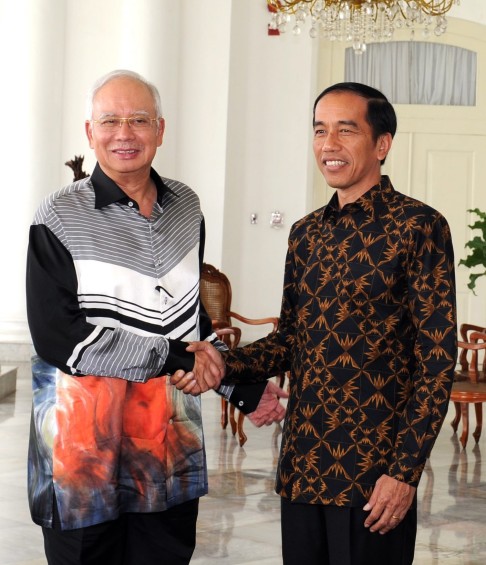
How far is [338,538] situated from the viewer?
2641 mm

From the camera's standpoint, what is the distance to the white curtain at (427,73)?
12.6m

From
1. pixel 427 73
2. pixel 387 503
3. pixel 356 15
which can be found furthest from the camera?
pixel 427 73

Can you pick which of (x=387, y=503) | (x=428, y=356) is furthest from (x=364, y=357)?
(x=387, y=503)

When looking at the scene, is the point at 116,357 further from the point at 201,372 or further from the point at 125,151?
the point at 125,151

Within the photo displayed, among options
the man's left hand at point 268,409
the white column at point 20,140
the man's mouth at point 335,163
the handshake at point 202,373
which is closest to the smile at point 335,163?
the man's mouth at point 335,163

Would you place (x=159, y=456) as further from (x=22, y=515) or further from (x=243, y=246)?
(x=243, y=246)

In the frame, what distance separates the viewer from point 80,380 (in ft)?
9.06

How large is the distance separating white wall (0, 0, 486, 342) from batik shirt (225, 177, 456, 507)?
8565mm

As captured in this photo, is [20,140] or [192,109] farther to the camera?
[192,109]

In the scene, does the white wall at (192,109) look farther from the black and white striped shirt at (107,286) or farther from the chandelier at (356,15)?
the black and white striped shirt at (107,286)

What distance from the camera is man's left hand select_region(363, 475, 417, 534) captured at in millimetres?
2570

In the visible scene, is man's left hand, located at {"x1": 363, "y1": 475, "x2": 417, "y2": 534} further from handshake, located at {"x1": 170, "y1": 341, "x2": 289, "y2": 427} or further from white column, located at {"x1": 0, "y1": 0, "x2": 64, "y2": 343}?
white column, located at {"x1": 0, "y1": 0, "x2": 64, "y2": 343}

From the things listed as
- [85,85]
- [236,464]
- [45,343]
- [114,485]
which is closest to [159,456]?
[114,485]

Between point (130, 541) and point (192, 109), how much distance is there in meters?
9.54
